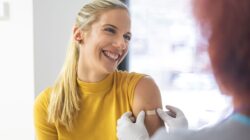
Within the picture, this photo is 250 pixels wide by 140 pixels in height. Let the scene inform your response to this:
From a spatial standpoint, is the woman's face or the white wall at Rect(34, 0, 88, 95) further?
the white wall at Rect(34, 0, 88, 95)

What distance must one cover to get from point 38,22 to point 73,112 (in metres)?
0.65

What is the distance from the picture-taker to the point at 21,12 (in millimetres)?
1805

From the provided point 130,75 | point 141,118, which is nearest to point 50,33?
point 130,75

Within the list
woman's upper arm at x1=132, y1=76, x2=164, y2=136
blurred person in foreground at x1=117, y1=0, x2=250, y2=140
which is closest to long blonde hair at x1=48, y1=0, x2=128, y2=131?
woman's upper arm at x1=132, y1=76, x2=164, y2=136

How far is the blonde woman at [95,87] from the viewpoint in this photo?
1.28m

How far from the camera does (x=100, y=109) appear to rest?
1.37 metres

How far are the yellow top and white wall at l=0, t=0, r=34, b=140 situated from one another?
51 centimetres

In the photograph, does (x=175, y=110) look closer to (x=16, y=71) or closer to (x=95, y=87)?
(x=95, y=87)

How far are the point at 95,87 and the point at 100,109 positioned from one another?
9 cm

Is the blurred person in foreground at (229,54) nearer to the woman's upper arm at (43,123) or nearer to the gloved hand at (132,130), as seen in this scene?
the gloved hand at (132,130)

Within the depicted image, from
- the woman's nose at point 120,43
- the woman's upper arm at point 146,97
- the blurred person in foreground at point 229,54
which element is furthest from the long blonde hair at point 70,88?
the blurred person in foreground at point 229,54

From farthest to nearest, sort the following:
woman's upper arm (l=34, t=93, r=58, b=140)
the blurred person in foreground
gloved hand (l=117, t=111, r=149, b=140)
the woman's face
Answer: woman's upper arm (l=34, t=93, r=58, b=140)
the woman's face
gloved hand (l=117, t=111, r=149, b=140)
the blurred person in foreground

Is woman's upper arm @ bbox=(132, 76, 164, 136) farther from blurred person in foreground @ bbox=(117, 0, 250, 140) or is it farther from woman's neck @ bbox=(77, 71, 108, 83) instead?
blurred person in foreground @ bbox=(117, 0, 250, 140)

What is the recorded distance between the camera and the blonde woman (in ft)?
4.19
